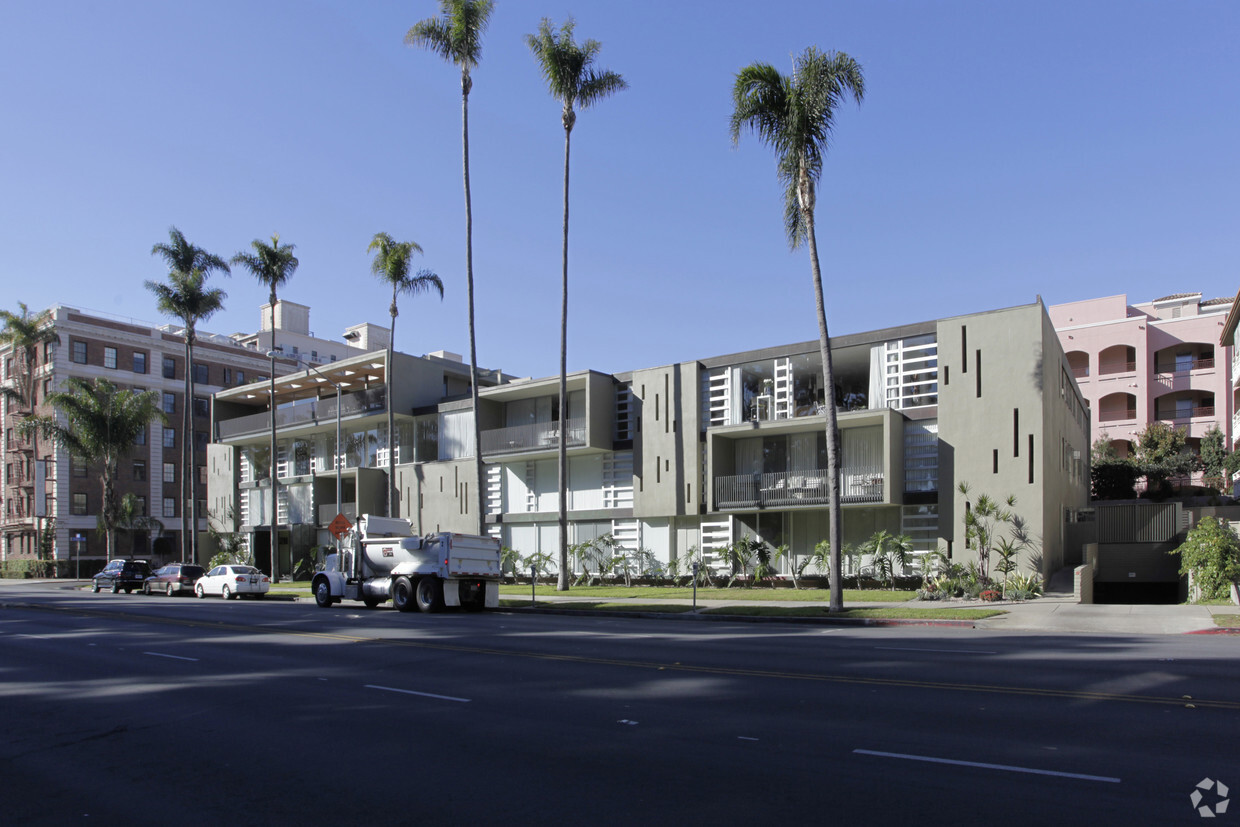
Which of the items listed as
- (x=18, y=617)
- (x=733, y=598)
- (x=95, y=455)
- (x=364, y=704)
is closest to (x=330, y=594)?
(x=18, y=617)

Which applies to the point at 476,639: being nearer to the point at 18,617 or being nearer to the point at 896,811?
the point at 896,811

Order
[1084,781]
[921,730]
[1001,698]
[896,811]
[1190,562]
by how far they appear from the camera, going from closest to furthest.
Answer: [896,811] < [1084,781] < [921,730] < [1001,698] < [1190,562]

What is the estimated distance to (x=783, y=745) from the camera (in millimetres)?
7898

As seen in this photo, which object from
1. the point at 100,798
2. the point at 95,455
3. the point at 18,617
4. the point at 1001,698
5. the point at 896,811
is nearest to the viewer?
the point at 896,811

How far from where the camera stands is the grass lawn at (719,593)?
27.8 meters

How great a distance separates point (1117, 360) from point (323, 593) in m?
55.4

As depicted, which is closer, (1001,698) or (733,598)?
(1001,698)

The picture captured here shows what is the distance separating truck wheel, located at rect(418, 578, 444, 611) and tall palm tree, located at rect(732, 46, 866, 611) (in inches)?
449

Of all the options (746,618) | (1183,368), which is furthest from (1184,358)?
(746,618)

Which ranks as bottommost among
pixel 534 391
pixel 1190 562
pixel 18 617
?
pixel 18 617

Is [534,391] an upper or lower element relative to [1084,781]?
upper

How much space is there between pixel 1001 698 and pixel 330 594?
24.7 metres

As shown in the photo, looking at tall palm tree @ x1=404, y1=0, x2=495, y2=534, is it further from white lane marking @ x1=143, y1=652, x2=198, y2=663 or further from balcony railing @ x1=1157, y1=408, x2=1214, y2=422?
balcony railing @ x1=1157, y1=408, x2=1214, y2=422

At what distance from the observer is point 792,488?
107ft
